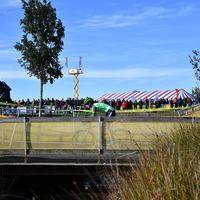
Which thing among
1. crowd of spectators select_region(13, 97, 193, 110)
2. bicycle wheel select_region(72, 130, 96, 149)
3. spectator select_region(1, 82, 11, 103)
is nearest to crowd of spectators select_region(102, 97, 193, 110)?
crowd of spectators select_region(13, 97, 193, 110)

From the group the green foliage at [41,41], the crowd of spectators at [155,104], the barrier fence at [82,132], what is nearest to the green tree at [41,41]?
the green foliage at [41,41]

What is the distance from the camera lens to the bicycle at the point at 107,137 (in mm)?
9195

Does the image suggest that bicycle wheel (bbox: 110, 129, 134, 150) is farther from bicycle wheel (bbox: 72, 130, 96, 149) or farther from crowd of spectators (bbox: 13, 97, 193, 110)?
crowd of spectators (bbox: 13, 97, 193, 110)

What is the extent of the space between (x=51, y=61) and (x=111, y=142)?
23.8 m

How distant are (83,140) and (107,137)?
67 centimetres

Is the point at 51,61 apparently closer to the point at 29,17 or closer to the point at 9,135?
the point at 29,17

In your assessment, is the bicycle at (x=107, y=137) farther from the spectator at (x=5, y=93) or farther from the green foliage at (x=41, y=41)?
the green foliage at (x=41, y=41)

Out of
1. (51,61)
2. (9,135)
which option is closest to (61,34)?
(51,61)

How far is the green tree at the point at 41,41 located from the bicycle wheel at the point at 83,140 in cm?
2193

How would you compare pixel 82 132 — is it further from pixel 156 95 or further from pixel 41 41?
pixel 156 95

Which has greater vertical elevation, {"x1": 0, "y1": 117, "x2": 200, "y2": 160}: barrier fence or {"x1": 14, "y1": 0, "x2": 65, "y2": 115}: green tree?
{"x1": 14, "y1": 0, "x2": 65, "y2": 115}: green tree

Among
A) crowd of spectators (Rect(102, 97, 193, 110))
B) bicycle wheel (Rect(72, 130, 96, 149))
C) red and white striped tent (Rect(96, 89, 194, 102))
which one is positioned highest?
red and white striped tent (Rect(96, 89, 194, 102))

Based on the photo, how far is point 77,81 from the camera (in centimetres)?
5928

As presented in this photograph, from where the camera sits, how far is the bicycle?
920cm
